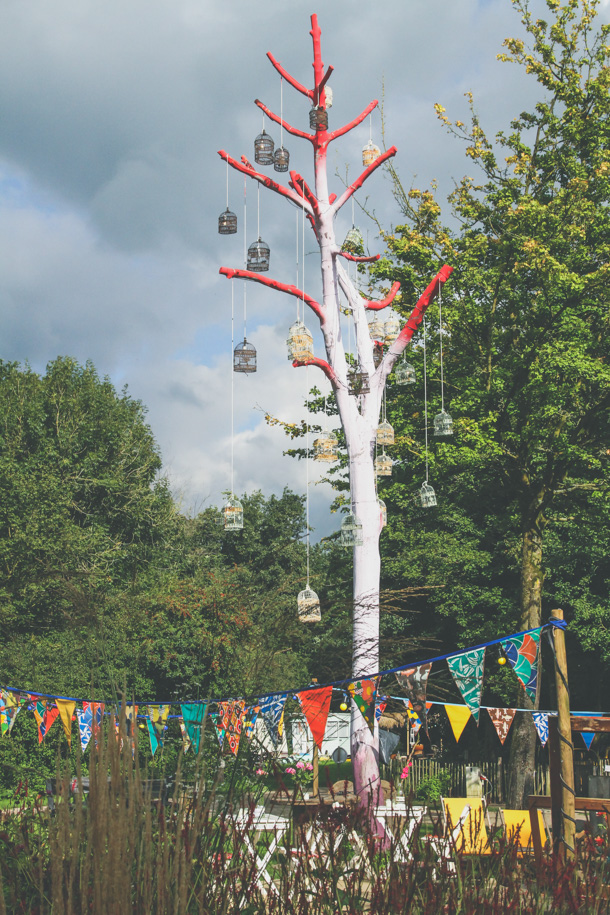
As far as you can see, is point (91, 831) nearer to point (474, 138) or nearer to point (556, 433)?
point (556, 433)

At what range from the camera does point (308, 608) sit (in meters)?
9.17

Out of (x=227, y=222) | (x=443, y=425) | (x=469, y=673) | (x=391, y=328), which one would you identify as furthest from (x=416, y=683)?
(x=227, y=222)

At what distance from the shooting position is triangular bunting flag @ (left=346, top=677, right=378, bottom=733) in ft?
23.4

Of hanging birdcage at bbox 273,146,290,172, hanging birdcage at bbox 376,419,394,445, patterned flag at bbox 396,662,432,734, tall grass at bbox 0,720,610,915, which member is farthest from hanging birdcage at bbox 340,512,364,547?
tall grass at bbox 0,720,610,915

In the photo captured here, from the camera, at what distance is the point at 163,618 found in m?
14.5

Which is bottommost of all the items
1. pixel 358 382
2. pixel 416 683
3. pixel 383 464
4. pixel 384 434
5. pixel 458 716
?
pixel 458 716

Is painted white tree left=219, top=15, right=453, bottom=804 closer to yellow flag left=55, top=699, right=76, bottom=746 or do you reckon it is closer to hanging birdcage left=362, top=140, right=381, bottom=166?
hanging birdcage left=362, top=140, right=381, bottom=166

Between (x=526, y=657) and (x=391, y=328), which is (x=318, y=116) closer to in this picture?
(x=391, y=328)

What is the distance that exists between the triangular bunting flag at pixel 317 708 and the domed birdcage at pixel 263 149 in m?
6.39

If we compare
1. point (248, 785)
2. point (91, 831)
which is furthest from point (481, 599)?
point (91, 831)

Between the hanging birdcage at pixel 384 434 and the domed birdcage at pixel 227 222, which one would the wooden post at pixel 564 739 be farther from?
the domed birdcage at pixel 227 222

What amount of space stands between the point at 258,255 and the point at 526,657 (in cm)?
583

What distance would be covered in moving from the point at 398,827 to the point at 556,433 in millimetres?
11795

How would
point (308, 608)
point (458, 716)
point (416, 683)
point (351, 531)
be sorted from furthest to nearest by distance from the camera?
point (351, 531)
point (308, 608)
point (458, 716)
point (416, 683)
